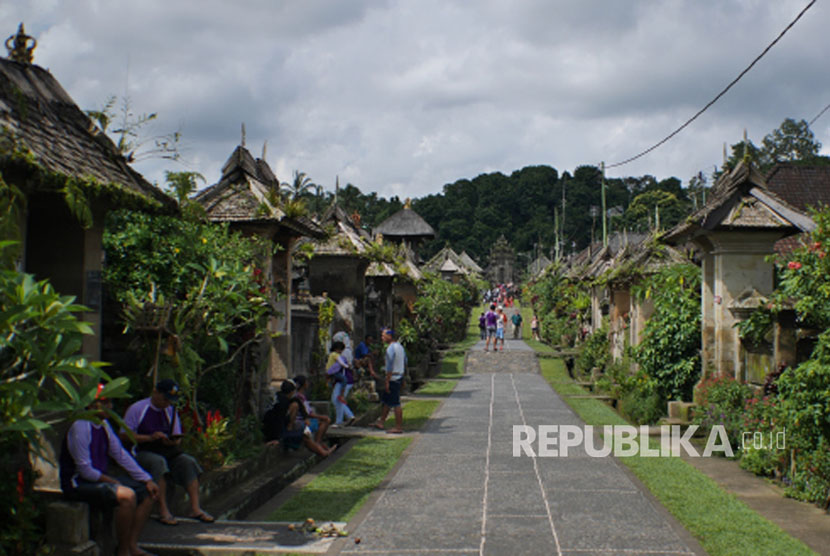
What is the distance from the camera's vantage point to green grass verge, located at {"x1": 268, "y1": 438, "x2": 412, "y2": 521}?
26.8 ft

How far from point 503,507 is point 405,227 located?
4503cm

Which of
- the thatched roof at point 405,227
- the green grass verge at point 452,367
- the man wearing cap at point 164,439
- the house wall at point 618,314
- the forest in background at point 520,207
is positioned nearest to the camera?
the man wearing cap at point 164,439

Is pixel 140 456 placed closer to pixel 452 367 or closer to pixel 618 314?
pixel 618 314

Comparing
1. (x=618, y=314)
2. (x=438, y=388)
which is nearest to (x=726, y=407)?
(x=618, y=314)

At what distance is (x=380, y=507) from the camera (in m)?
8.29

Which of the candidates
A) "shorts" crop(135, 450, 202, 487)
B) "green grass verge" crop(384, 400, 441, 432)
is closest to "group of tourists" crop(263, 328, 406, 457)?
"green grass verge" crop(384, 400, 441, 432)

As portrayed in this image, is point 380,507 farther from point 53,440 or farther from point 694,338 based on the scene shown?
point 694,338

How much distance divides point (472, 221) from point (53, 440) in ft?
360

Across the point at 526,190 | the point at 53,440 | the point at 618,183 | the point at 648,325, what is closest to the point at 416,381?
the point at 648,325

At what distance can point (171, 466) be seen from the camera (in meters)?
7.61

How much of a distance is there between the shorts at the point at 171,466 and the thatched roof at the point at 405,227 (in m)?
44.9

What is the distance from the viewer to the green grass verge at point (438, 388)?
2070 centimetres

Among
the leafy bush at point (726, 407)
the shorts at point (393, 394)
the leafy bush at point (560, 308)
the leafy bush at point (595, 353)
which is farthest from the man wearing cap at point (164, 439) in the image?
the leafy bush at point (560, 308)

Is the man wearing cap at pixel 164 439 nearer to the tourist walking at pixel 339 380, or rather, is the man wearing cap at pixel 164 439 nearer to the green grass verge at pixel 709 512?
the green grass verge at pixel 709 512
